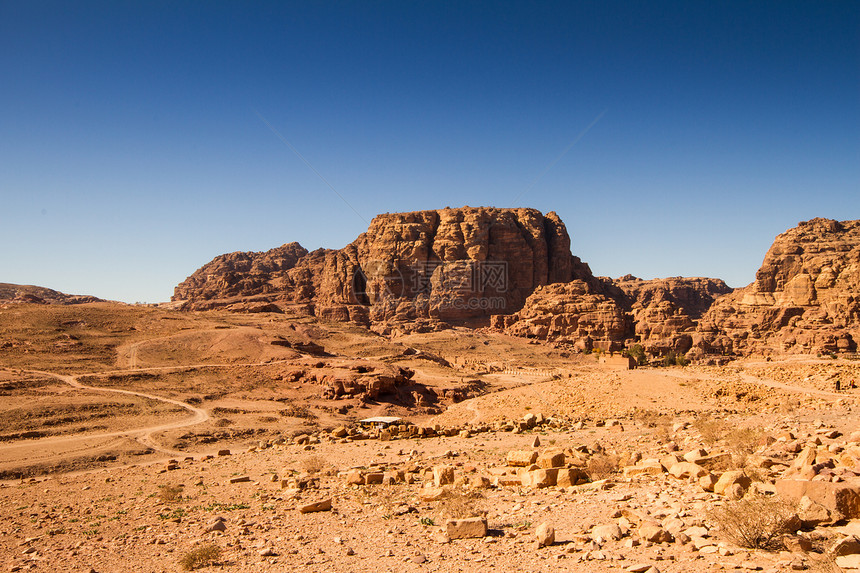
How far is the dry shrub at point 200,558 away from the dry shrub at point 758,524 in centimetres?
746

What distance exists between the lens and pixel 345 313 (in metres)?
96.0

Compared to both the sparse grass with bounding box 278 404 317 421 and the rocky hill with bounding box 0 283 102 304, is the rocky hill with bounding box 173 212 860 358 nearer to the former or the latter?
the sparse grass with bounding box 278 404 317 421

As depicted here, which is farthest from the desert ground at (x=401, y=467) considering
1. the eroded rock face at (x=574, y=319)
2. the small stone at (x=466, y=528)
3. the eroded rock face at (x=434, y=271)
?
the eroded rock face at (x=434, y=271)

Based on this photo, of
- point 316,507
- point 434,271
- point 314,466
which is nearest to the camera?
point 316,507

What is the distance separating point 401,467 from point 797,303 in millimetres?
65619

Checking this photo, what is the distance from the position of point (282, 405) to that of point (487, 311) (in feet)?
202

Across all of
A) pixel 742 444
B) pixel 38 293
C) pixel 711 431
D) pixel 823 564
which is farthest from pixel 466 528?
pixel 38 293

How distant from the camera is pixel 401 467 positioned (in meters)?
16.7

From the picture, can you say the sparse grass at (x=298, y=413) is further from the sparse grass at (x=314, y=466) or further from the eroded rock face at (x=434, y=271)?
the eroded rock face at (x=434, y=271)

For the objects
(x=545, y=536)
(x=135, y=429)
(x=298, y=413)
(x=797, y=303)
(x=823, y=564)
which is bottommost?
(x=135, y=429)

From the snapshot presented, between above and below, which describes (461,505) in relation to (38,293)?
below

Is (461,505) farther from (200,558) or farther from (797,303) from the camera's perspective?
(797,303)

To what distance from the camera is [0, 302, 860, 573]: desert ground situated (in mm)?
7992

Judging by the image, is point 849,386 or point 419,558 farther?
point 849,386
